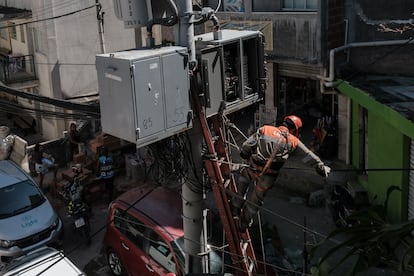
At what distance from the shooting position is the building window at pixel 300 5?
42.4 ft

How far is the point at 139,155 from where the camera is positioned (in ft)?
52.0

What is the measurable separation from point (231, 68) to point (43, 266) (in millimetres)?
4892

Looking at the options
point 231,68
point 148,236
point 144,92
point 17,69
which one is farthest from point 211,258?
point 17,69

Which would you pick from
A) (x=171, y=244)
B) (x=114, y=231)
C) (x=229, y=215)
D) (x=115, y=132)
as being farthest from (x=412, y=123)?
(x=114, y=231)

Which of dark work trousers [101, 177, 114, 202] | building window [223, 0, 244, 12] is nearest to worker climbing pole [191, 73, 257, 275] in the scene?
dark work trousers [101, 177, 114, 202]

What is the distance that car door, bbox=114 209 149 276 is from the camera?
9.84m

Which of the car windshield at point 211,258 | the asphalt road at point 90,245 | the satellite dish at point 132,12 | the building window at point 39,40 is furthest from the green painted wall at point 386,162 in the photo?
the building window at point 39,40

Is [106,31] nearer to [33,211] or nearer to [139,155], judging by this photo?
[139,155]

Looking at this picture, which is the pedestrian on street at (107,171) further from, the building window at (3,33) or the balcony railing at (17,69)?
the building window at (3,33)

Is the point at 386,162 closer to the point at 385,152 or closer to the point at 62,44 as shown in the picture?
the point at 385,152

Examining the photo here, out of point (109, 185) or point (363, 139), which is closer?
point (363, 139)

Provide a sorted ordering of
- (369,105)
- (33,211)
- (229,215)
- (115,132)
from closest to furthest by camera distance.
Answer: (115,132) → (229,215) → (369,105) → (33,211)

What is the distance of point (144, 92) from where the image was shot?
230 inches

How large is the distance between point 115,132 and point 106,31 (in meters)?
17.8
